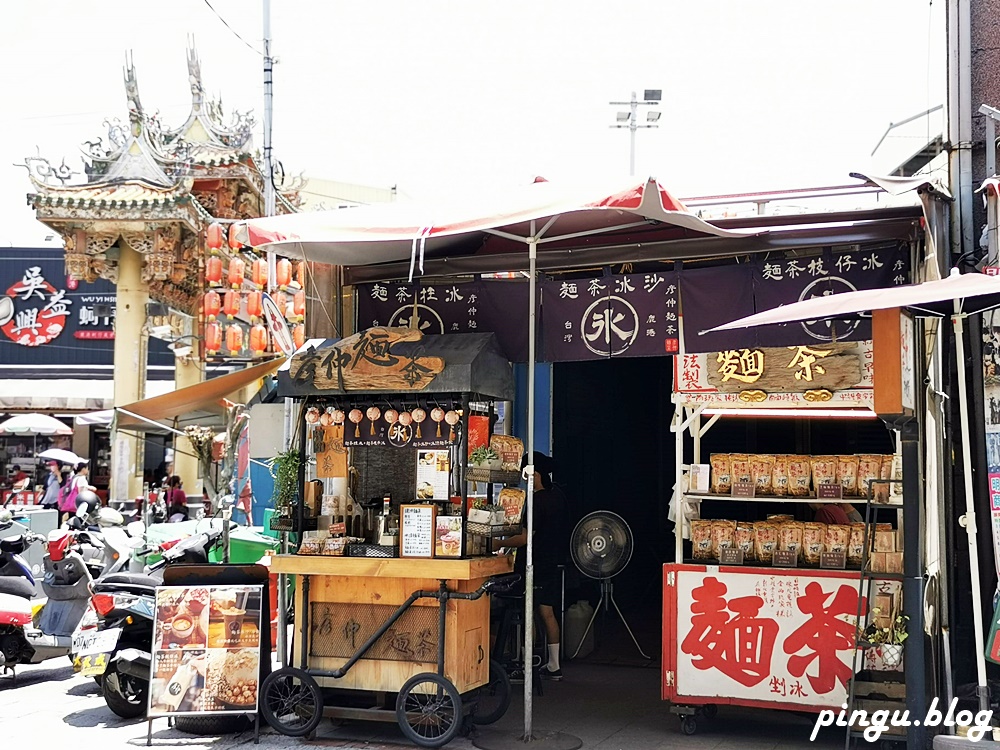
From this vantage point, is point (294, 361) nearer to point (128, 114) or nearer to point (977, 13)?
point (977, 13)

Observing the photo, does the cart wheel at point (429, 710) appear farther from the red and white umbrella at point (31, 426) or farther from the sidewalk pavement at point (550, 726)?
the red and white umbrella at point (31, 426)

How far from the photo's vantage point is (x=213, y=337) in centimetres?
1978

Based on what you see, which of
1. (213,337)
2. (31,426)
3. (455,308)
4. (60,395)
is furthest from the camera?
(60,395)

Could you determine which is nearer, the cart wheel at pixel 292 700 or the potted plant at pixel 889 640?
the potted plant at pixel 889 640

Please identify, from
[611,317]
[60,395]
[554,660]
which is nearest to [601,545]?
[554,660]

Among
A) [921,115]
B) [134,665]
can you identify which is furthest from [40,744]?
[921,115]

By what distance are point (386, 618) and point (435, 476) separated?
43.6 inches

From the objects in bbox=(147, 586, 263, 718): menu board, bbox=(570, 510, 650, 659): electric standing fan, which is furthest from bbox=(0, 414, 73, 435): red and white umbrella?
bbox=(147, 586, 263, 718): menu board

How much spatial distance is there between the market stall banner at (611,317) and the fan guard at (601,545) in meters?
2.20

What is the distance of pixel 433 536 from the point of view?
745 centimetres

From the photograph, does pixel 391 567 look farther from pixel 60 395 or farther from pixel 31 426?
pixel 60 395

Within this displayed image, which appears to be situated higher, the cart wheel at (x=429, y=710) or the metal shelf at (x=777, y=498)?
the metal shelf at (x=777, y=498)

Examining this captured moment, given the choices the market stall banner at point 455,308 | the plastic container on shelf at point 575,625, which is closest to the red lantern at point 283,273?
the market stall banner at point 455,308

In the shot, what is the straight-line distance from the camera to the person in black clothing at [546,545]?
895 centimetres
